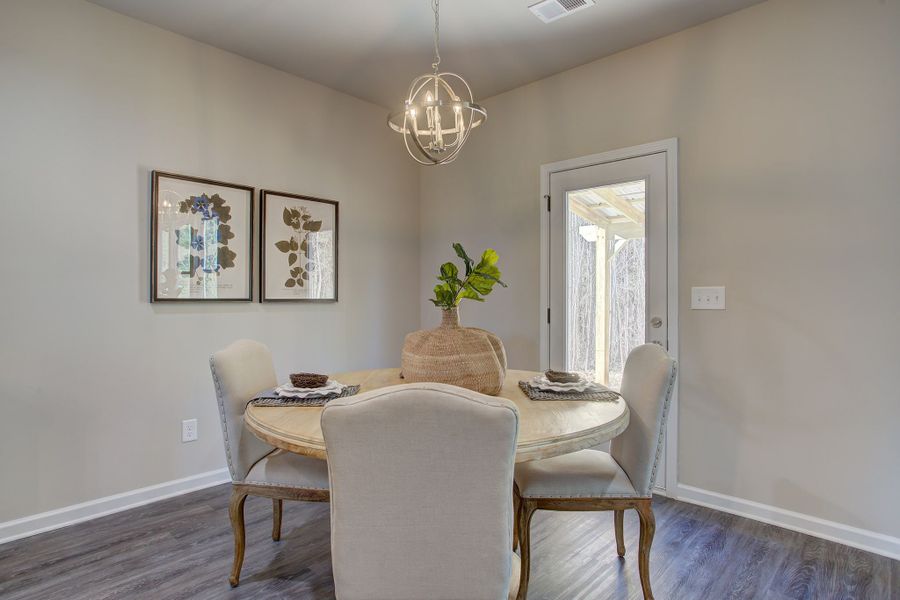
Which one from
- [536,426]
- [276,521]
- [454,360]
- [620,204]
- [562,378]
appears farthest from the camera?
[620,204]

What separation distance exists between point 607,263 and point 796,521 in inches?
63.5

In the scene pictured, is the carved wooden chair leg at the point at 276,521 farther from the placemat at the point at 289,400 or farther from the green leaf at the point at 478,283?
the green leaf at the point at 478,283

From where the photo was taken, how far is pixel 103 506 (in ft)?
7.89

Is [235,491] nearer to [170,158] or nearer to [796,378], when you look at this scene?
[170,158]

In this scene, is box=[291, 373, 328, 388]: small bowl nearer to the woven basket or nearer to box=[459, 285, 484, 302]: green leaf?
the woven basket

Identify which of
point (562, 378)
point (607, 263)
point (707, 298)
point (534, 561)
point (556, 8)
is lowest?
point (534, 561)

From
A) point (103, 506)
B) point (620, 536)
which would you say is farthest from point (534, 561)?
point (103, 506)

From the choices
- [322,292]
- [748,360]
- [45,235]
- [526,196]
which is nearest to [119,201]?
[45,235]

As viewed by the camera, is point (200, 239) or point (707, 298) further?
point (200, 239)

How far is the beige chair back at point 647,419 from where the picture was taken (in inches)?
65.5

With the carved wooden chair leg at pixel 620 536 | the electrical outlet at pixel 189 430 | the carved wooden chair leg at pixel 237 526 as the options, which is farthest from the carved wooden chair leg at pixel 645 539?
the electrical outlet at pixel 189 430

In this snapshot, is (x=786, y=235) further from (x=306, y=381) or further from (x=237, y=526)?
(x=237, y=526)

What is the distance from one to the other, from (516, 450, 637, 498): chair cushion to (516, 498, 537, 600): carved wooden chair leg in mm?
36

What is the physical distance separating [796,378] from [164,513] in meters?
3.28
